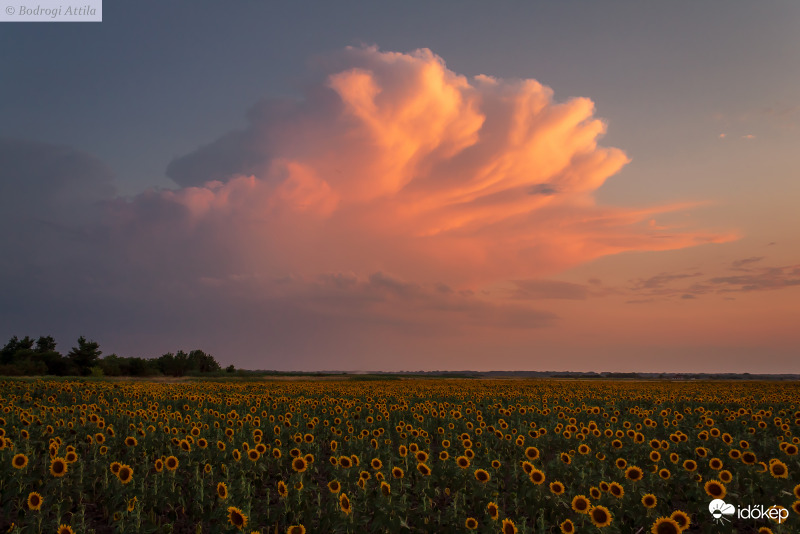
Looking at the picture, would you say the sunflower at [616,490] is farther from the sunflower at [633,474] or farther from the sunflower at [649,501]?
the sunflower at [633,474]

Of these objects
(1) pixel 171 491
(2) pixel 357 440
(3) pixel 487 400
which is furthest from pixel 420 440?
(3) pixel 487 400

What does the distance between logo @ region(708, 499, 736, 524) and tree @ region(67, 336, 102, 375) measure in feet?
276

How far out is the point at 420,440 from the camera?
14.6 metres

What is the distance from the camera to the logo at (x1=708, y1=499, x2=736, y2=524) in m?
9.12

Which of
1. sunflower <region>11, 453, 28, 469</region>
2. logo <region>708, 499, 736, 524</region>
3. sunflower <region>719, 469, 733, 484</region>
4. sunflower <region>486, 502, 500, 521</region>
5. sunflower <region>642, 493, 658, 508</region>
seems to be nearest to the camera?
sunflower <region>486, 502, 500, 521</region>

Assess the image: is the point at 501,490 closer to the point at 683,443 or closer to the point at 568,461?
the point at 568,461

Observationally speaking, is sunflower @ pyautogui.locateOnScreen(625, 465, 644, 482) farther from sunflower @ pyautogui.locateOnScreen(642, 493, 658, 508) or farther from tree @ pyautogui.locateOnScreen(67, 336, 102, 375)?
tree @ pyautogui.locateOnScreen(67, 336, 102, 375)

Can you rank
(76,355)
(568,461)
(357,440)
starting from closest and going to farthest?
(568,461) < (357,440) < (76,355)

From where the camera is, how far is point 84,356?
74938 millimetres

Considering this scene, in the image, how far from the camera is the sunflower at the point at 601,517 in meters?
7.89

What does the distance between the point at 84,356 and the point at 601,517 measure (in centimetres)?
8428

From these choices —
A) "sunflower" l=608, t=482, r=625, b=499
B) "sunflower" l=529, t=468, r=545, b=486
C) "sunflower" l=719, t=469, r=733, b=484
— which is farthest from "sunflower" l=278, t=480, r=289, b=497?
"sunflower" l=719, t=469, r=733, b=484

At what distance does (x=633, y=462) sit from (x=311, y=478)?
7.93m

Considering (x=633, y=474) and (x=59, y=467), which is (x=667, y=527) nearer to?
(x=633, y=474)
